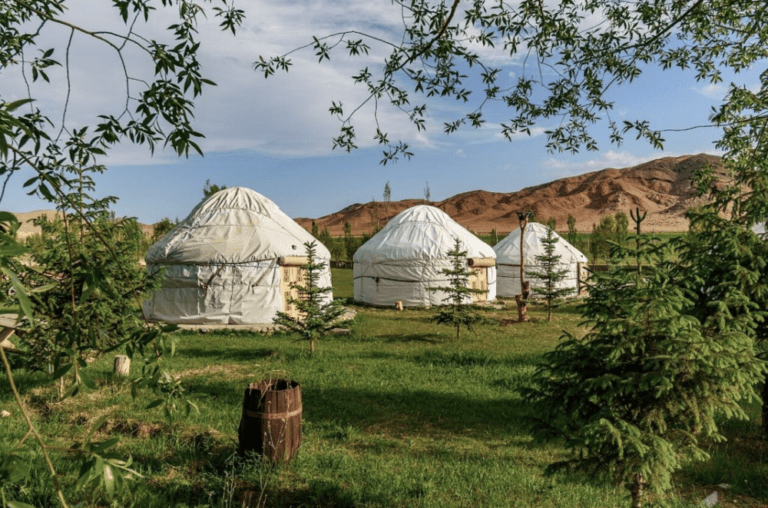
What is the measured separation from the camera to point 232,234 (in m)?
15.9

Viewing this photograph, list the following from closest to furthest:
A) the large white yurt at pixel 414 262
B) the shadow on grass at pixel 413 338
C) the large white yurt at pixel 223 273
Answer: the shadow on grass at pixel 413 338 < the large white yurt at pixel 223 273 < the large white yurt at pixel 414 262

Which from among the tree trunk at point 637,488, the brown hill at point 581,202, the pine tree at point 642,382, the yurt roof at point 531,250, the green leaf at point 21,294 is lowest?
the tree trunk at point 637,488

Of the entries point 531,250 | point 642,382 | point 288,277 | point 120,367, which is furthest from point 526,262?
point 642,382

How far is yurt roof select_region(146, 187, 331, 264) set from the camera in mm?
15102

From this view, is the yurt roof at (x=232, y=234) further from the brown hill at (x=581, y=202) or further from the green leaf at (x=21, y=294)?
the brown hill at (x=581, y=202)

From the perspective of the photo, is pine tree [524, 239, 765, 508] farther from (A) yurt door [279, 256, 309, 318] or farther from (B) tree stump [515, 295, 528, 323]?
(B) tree stump [515, 295, 528, 323]

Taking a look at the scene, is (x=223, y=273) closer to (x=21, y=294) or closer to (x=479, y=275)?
(x=479, y=275)

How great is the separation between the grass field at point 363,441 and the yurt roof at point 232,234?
4580mm

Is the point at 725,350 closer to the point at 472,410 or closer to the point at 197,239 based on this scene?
the point at 472,410

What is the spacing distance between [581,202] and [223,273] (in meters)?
129

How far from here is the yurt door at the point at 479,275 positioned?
21266mm

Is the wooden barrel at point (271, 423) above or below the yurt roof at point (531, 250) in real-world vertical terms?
below

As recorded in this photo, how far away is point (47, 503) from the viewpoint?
430cm

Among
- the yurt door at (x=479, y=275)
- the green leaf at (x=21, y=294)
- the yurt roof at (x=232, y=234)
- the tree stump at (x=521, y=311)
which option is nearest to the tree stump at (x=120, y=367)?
the yurt roof at (x=232, y=234)
